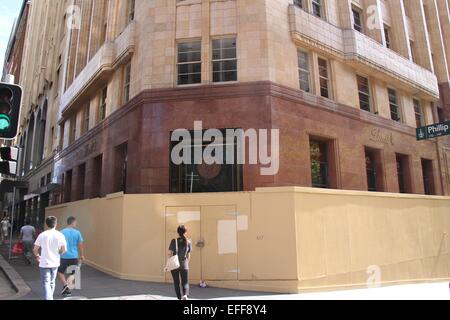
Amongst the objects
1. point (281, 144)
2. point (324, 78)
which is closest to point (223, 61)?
point (281, 144)

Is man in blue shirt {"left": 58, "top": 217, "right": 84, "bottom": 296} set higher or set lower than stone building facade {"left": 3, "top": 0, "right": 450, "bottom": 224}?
lower

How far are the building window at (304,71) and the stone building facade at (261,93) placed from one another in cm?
5

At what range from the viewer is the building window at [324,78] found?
16.6 m

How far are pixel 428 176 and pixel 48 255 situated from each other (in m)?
20.8

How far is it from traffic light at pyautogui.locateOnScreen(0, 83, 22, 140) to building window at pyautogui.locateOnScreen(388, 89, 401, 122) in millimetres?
18576

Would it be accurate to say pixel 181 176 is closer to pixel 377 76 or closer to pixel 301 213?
pixel 301 213

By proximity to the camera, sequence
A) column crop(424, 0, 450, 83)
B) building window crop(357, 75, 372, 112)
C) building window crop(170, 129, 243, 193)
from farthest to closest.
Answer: column crop(424, 0, 450, 83) < building window crop(357, 75, 372, 112) < building window crop(170, 129, 243, 193)

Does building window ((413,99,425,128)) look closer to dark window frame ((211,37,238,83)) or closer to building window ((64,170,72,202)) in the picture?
dark window frame ((211,37,238,83))

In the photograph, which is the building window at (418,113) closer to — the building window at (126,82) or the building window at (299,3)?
the building window at (299,3)

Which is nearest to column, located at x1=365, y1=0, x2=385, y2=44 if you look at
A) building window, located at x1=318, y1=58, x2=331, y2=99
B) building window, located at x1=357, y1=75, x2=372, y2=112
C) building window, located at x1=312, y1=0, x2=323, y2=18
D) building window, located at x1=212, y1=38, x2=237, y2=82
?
building window, located at x1=357, y1=75, x2=372, y2=112

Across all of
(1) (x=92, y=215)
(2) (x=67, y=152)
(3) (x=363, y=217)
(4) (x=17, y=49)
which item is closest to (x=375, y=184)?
(3) (x=363, y=217)

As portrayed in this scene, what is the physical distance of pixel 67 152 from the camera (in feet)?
80.0

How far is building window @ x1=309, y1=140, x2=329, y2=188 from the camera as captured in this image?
1563 cm

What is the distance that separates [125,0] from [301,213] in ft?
46.7
